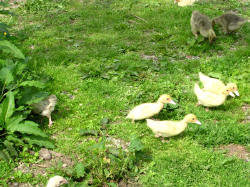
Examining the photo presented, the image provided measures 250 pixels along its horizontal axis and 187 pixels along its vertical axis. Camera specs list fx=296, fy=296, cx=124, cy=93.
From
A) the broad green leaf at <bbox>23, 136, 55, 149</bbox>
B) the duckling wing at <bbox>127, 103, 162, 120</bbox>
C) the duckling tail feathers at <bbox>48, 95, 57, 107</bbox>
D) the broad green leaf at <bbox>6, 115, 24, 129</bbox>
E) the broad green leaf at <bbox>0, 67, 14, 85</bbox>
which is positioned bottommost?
the broad green leaf at <bbox>23, 136, 55, 149</bbox>

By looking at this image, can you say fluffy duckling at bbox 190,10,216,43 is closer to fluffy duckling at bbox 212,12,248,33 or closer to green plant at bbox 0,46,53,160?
fluffy duckling at bbox 212,12,248,33

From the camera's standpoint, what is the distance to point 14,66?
4871mm

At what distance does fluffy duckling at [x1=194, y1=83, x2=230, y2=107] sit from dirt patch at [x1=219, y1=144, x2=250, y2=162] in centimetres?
84

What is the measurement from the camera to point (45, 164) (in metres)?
4.27

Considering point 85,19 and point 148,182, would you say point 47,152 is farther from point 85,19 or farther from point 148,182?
point 85,19

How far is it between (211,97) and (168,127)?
1.13 meters

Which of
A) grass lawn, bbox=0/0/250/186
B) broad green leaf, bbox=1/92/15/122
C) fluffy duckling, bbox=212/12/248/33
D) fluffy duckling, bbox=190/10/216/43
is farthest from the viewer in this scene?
fluffy duckling, bbox=212/12/248/33

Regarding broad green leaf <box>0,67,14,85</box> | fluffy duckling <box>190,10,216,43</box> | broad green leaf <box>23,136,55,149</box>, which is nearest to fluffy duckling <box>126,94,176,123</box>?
broad green leaf <box>23,136,55,149</box>

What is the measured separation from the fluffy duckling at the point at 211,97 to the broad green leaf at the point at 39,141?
2.63m

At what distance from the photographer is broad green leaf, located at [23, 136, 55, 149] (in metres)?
Result: 4.34

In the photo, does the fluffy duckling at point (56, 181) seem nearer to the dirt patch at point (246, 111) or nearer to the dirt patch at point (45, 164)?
the dirt patch at point (45, 164)

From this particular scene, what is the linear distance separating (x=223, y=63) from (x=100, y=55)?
9.57 feet

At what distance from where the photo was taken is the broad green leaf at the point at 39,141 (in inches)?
171

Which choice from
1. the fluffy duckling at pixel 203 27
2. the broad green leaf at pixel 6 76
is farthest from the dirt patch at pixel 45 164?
the fluffy duckling at pixel 203 27
